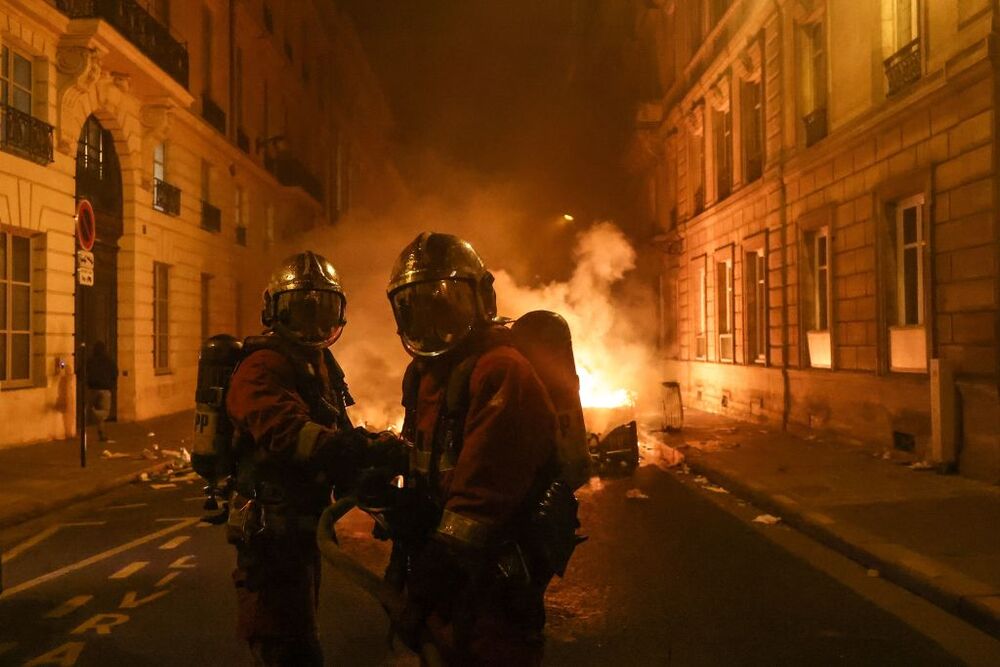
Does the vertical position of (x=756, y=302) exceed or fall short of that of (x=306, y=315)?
it exceeds it

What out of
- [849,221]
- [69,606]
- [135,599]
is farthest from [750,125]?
[69,606]

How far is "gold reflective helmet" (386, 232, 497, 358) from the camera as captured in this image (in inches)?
99.3

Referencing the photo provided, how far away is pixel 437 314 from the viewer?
2529 millimetres

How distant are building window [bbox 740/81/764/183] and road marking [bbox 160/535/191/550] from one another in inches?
519

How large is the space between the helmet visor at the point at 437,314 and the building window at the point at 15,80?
11.9 metres

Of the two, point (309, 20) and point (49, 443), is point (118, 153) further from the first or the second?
point (309, 20)

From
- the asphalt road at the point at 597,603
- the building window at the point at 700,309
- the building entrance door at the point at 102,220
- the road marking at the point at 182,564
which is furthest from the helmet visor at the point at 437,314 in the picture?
the building window at the point at 700,309

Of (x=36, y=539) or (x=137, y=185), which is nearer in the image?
(x=36, y=539)

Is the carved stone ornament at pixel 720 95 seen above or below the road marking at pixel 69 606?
above

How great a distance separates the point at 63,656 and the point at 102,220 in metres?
12.7

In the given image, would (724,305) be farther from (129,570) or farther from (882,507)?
(129,570)

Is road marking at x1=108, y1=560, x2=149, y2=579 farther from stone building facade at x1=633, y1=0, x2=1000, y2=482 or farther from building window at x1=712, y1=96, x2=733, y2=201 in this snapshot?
building window at x1=712, y1=96, x2=733, y2=201

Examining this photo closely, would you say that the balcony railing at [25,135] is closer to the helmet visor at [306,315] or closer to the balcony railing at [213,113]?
the balcony railing at [213,113]

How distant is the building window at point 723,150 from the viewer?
1773cm
